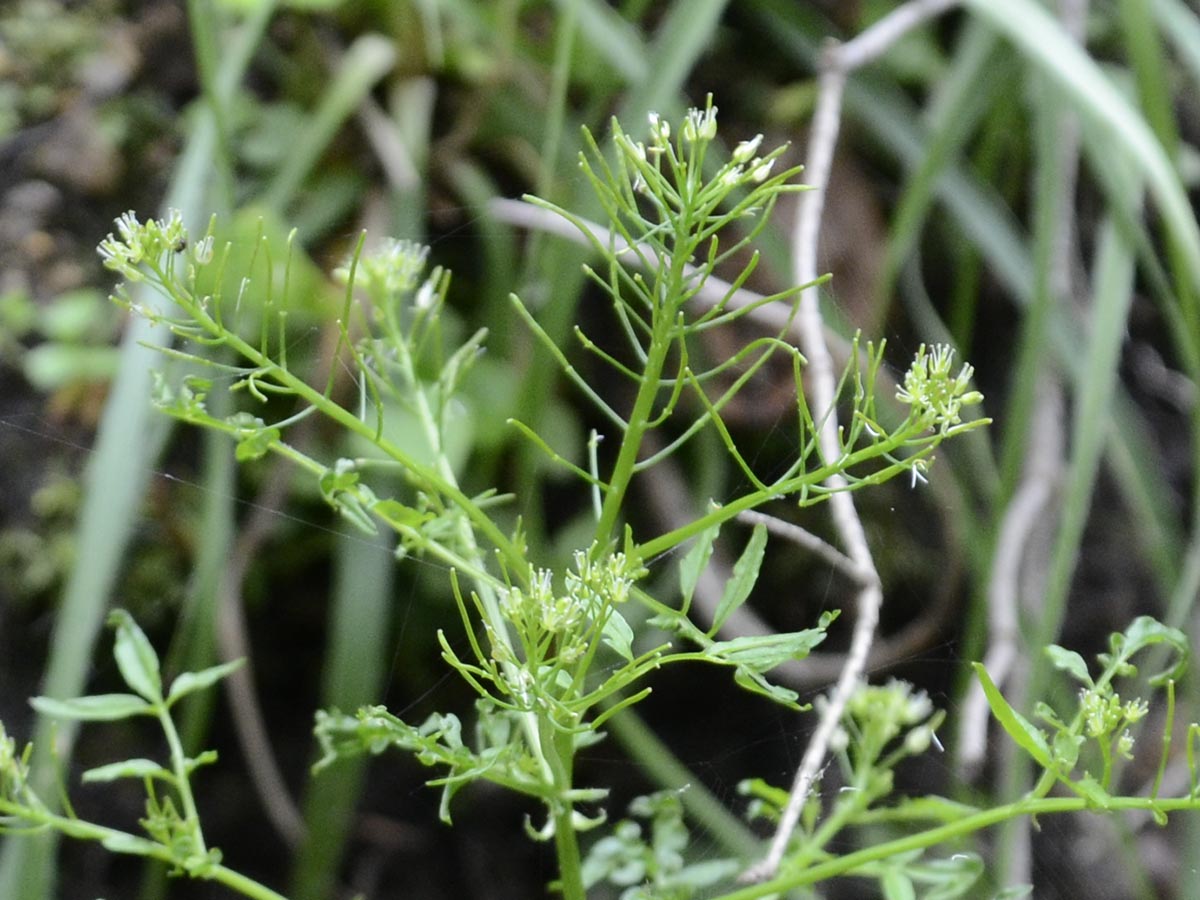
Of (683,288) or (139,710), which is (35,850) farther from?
(683,288)

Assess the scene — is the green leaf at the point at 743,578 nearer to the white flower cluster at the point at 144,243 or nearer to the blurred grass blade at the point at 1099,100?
the white flower cluster at the point at 144,243

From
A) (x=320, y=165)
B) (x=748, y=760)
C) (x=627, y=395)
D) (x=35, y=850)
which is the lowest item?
(x=748, y=760)

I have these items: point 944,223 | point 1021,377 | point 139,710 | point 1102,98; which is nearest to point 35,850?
point 139,710

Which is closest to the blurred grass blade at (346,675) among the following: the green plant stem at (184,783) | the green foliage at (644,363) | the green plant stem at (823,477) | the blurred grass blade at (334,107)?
the green foliage at (644,363)

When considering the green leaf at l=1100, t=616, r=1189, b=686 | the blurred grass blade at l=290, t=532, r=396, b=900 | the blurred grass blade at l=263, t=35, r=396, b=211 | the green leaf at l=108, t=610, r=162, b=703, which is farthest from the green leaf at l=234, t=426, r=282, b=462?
the blurred grass blade at l=263, t=35, r=396, b=211

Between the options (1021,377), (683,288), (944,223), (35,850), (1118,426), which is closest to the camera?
(683,288)

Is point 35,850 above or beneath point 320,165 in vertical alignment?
beneath

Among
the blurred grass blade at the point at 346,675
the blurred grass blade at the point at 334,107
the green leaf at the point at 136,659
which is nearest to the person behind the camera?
the green leaf at the point at 136,659

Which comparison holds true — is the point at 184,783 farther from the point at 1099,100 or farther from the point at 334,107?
the point at 334,107
